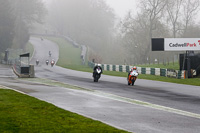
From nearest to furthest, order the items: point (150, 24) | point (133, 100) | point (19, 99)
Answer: point (19, 99), point (133, 100), point (150, 24)

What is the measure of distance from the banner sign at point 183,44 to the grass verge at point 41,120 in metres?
23.8

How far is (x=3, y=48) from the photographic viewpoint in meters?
76.7

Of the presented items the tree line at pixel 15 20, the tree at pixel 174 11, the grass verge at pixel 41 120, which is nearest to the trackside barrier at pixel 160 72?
the grass verge at pixel 41 120

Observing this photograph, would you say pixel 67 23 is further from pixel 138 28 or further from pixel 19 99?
pixel 19 99

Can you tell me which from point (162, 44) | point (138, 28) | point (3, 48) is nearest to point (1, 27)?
point (3, 48)

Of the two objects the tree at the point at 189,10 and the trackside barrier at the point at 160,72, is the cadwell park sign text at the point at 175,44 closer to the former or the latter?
the trackside barrier at the point at 160,72

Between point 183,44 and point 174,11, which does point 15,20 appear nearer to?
point 174,11

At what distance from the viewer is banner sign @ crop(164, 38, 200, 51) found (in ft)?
113

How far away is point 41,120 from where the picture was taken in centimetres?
984

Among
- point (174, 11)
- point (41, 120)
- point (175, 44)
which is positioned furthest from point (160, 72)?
point (174, 11)

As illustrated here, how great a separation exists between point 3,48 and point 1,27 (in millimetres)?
4306

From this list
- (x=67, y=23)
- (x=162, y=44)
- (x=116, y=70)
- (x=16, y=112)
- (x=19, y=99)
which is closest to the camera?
(x=16, y=112)

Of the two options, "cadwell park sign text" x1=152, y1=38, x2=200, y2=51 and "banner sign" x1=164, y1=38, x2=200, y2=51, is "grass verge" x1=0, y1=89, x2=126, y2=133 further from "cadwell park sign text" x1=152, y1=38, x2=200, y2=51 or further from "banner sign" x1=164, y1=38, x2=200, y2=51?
"banner sign" x1=164, y1=38, x2=200, y2=51

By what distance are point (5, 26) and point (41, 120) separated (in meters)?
70.5
